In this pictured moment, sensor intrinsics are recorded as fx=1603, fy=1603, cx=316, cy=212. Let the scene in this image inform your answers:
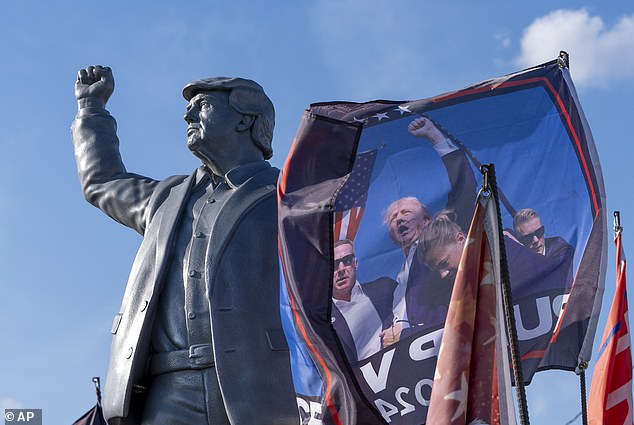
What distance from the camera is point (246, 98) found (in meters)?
11.4

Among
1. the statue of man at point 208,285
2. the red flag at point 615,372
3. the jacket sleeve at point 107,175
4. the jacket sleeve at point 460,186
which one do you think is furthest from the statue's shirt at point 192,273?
the red flag at point 615,372

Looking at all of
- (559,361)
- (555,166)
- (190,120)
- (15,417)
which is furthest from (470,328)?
(15,417)

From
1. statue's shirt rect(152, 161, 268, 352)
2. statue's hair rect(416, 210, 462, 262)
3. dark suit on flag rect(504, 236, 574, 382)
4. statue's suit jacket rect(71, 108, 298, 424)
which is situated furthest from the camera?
statue's shirt rect(152, 161, 268, 352)

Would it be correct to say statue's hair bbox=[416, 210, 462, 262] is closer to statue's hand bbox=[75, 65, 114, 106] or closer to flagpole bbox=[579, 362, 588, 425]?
flagpole bbox=[579, 362, 588, 425]

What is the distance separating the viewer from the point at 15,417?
16672 millimetres

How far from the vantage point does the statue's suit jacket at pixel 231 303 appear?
10531 millimetres

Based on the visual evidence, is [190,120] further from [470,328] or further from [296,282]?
[470,328]

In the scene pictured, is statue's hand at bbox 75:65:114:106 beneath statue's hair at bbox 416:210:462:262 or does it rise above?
above

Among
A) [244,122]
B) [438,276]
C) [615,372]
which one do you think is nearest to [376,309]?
[438,276]

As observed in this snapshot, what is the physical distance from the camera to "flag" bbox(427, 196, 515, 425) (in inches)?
346

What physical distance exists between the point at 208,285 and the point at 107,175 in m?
1.68

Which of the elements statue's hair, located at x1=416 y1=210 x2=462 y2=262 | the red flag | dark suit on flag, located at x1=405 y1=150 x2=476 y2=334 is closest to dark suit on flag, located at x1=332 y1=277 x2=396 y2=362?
dark suit on flag, located at x1=405 y1=150 x2=476 y2=334

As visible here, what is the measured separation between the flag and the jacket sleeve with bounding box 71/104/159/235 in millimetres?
3341

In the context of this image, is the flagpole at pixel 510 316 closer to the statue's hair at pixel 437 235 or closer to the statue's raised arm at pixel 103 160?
the statue's hair at pixel 437 235
